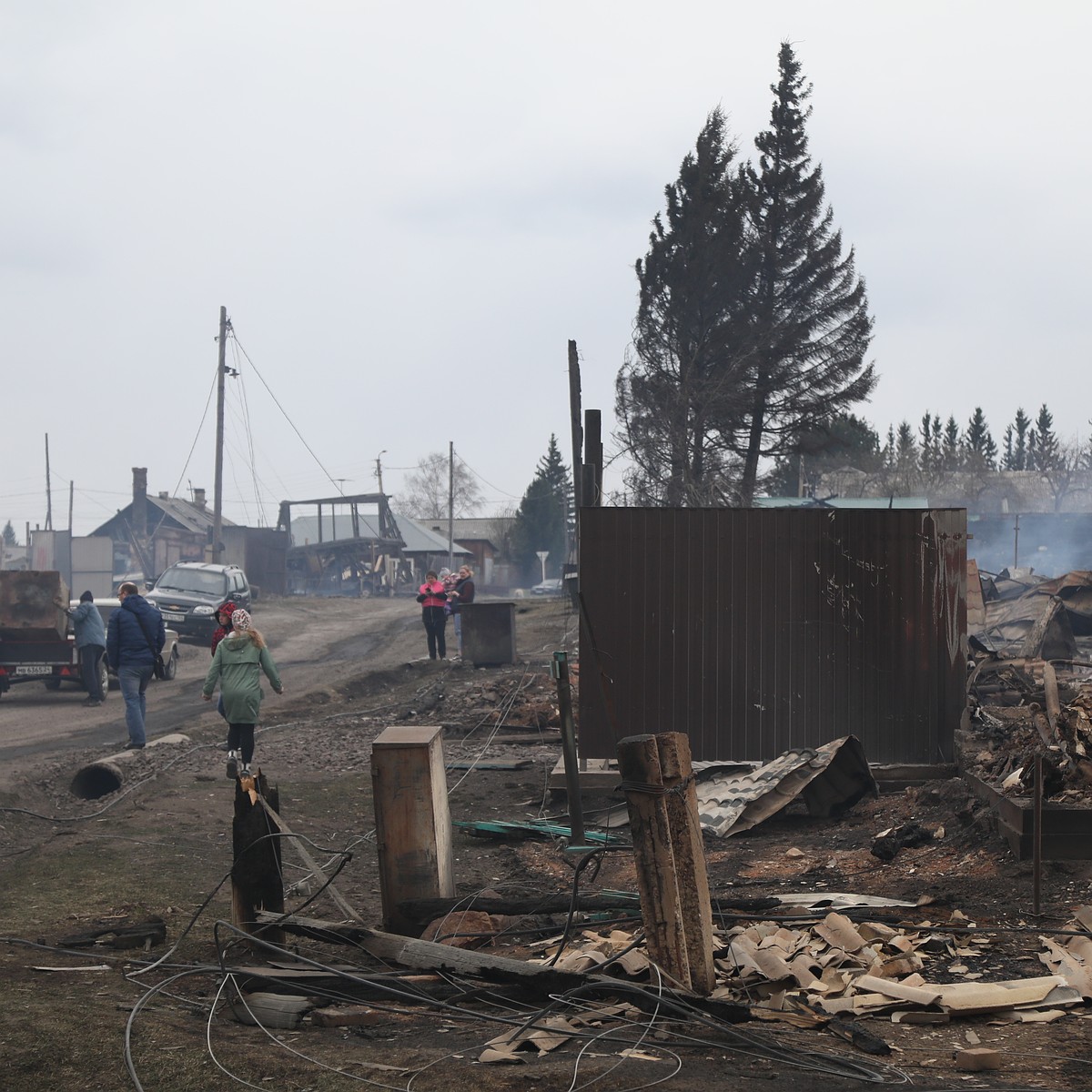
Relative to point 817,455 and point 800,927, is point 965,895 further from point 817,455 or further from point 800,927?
point 817,455

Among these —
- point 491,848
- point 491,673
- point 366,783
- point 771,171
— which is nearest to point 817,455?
point 771,171

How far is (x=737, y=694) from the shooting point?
1055 cm

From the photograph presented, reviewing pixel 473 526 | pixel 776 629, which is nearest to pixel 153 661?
pixel 776 629

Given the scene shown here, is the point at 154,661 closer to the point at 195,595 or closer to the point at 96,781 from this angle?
the point at 96,781

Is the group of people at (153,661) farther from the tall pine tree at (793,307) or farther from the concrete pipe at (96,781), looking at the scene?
the tall pine tree at (793,307)

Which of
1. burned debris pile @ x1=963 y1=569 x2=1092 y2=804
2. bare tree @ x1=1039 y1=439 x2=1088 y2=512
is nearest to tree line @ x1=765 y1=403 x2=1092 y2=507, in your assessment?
bare tree @ x1=1039 y1=439 x2=1088 y2=512

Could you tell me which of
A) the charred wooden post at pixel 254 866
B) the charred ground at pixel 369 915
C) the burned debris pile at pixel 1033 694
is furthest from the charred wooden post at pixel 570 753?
the charred wooden post at pixel 254 866

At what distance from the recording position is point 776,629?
10.5 m

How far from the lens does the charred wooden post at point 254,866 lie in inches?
235

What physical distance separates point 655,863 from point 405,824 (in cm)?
197

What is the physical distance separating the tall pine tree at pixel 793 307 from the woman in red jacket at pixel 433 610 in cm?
1282

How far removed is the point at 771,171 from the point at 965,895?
32846 mm

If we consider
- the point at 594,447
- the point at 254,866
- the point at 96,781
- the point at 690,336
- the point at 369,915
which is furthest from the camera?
the point at 690,336

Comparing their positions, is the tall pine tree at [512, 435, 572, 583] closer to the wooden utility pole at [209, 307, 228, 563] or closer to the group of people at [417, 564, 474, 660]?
the wooden utility pole at [209, 307, 228, 563]
